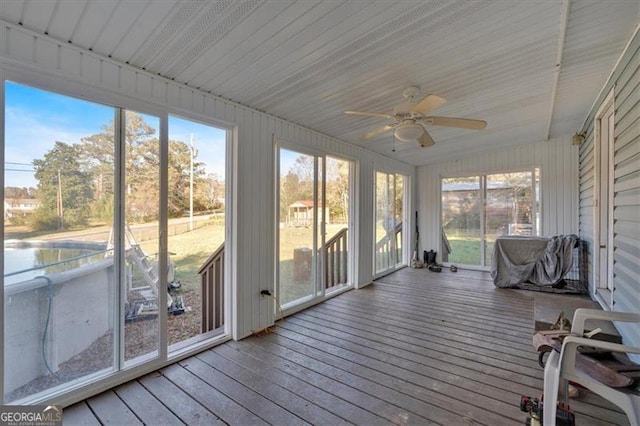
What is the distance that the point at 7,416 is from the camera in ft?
5.88

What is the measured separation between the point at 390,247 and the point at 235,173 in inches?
166

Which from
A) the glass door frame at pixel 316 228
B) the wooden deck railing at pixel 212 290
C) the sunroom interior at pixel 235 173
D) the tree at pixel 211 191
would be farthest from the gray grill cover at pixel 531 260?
the tree at pixel 211 191

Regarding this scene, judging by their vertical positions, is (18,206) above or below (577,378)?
above

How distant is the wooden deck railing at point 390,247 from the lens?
5.93 m

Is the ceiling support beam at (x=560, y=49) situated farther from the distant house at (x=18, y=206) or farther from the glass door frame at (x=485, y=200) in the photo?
the distant house at (x=18, y=206)

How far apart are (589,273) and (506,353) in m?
3.10

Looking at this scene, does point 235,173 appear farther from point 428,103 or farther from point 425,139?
point 425,139

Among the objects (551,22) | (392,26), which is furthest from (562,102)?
(392,26)

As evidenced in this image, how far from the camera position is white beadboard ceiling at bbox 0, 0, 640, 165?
5.87ft

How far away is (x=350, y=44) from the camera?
2.19 metres

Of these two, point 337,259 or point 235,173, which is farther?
point 337,259

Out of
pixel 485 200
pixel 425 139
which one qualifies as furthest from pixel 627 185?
pixel 485 200

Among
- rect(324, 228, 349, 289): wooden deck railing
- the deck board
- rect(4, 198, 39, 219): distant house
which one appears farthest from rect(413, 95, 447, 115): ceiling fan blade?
the deck board

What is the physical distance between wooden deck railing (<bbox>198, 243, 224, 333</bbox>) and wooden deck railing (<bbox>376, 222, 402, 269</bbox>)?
3251mm
